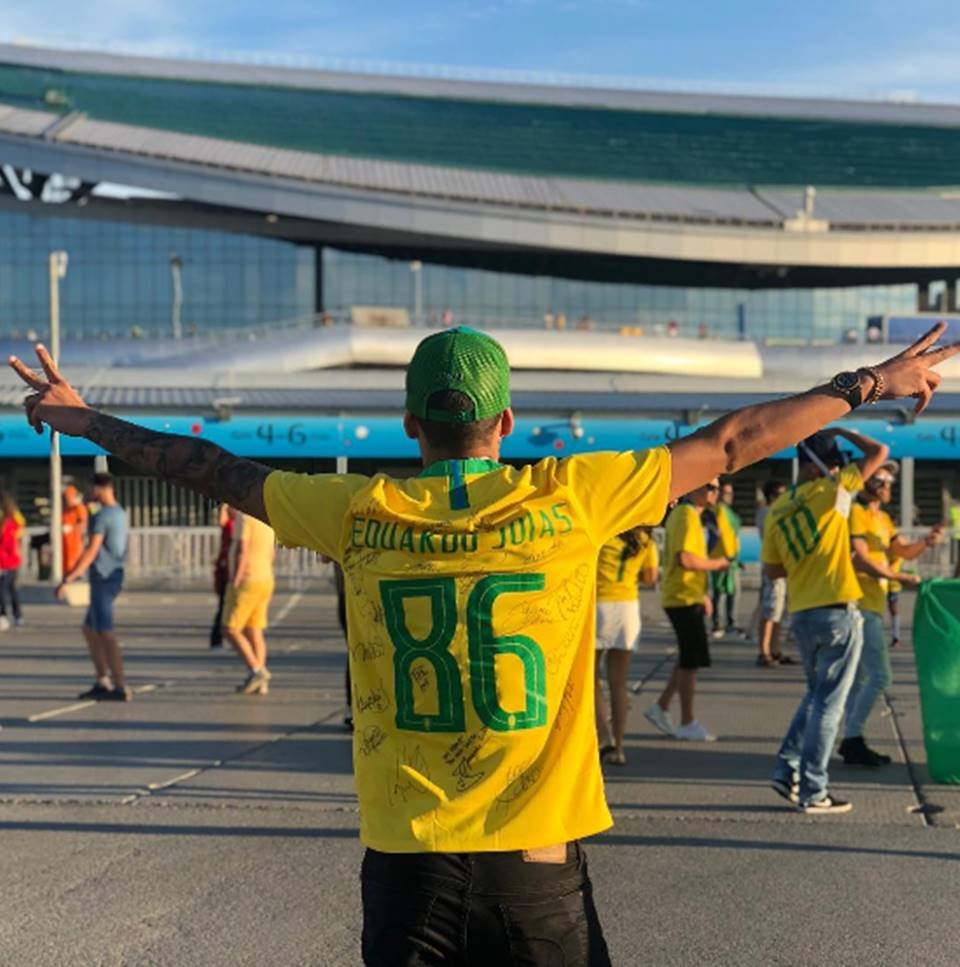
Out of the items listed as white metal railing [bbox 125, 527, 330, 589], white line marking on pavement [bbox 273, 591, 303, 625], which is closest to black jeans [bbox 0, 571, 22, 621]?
white line marking on pavement [bbox 273, 591, 303, 625]

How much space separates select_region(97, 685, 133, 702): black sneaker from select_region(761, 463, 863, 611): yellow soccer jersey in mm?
6182

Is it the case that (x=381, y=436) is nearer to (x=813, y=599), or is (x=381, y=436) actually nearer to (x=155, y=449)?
(x=813, y=599)

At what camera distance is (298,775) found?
9.00 metres

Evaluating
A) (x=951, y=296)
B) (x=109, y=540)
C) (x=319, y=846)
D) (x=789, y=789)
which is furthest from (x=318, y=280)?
(x=319, y=846)

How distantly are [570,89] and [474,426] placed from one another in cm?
7844

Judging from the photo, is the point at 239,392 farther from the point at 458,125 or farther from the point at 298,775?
the point at 458,125

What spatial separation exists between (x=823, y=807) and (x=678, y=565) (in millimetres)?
2781

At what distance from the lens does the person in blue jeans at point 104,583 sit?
12367mm

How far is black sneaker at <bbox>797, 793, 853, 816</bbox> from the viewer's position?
785 cm

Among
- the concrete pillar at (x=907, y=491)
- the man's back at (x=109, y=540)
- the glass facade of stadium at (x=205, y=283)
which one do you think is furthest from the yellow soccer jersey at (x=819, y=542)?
the glass facade of stadium at (x=205, y=283)

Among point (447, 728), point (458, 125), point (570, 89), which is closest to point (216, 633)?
point (447, 728)

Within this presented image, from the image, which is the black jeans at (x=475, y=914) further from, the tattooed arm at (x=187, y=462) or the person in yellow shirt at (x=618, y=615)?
the person in yellow shirt at (x=618, y=615)

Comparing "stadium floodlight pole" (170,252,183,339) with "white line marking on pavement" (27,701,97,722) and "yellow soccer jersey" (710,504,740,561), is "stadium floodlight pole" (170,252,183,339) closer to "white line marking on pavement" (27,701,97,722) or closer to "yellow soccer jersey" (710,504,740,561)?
"yellow soccer jersey" (710,504,740,561)

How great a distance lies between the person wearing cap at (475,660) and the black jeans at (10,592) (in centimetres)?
1714
